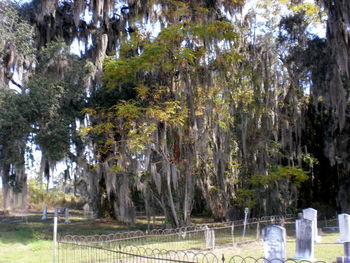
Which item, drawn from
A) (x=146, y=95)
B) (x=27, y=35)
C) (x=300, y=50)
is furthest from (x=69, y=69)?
(x=300, y=50)

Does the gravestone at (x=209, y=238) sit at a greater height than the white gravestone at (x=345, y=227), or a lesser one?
lesser

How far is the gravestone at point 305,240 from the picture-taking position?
9105 millimetres

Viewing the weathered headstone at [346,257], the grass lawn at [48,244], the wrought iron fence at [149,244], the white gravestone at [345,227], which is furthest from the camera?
the grass lawn at [48,244]

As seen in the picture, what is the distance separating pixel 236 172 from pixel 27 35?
12.1 meters

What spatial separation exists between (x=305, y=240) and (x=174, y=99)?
32.3ft

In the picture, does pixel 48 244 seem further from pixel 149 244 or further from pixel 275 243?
pixel 275 243

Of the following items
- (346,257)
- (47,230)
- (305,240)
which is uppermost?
(305,240)

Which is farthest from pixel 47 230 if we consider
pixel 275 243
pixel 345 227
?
pixel 275 243

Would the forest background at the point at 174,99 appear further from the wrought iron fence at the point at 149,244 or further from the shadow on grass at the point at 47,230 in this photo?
the wrought iron fence at the point at 149,244

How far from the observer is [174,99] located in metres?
17.8

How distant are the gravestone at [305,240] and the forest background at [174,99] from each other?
7882 millimetres

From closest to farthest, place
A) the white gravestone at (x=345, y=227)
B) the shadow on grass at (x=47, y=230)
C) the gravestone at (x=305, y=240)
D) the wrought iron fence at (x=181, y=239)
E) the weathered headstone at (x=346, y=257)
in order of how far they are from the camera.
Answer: the weathered headstone at (x=346, y=257), the gravestone at (x=305, y=240), the white gravestone at (x=345, y=227), the wrought iron fence at (x=181, y=239), the shadow on grass at (x=47, y=230)

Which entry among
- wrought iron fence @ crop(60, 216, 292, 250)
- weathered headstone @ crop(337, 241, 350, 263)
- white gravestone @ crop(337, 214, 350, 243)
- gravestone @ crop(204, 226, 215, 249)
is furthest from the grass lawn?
weathered headstone @ crop(337, 241, 350, 263)

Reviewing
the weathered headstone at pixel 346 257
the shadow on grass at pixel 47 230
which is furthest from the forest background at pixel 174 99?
the weathered headstone at pixel 346 257
